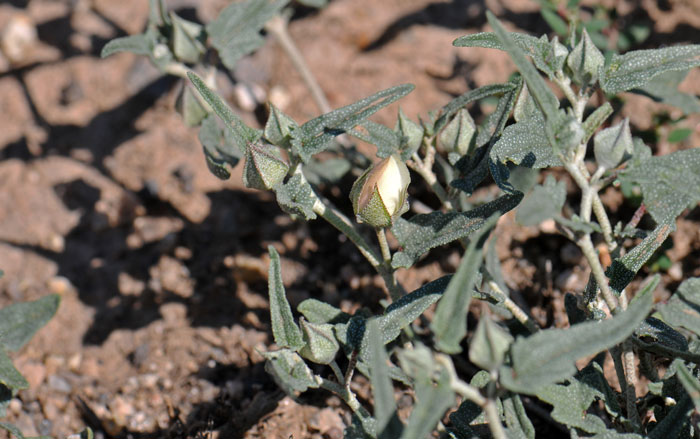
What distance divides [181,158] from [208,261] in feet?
2.30

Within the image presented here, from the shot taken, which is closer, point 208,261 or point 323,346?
point 323,346

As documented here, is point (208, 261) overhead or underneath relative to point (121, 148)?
underneath

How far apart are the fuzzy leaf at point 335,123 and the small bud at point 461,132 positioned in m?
0.25

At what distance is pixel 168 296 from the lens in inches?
132

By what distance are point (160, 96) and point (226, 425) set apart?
2217 mm

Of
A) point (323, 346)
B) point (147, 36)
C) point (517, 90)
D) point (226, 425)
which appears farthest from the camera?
point (147, 36)

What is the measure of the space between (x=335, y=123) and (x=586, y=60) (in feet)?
2.54

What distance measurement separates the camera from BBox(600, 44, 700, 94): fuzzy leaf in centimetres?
205

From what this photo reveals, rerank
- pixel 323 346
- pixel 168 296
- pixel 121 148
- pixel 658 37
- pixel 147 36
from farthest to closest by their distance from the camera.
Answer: pixel 121 148
pixel 658 37
pixel 168 296
pixel 147 36
pixel 323 346

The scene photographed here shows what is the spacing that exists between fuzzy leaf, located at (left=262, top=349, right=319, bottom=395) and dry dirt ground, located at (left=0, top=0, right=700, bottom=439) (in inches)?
16.9

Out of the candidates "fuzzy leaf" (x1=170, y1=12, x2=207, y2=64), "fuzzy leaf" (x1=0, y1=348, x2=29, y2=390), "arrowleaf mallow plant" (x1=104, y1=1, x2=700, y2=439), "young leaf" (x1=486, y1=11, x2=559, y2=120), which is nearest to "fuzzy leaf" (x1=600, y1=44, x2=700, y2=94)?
"arrowleaf mallow plant" (x1=104, y1=1, x2=700, y2=439)

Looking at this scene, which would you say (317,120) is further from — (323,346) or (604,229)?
(604,229)

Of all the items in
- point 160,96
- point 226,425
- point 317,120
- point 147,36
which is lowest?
point 226,425

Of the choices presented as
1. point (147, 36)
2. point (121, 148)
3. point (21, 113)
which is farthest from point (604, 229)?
point (21, 113)
